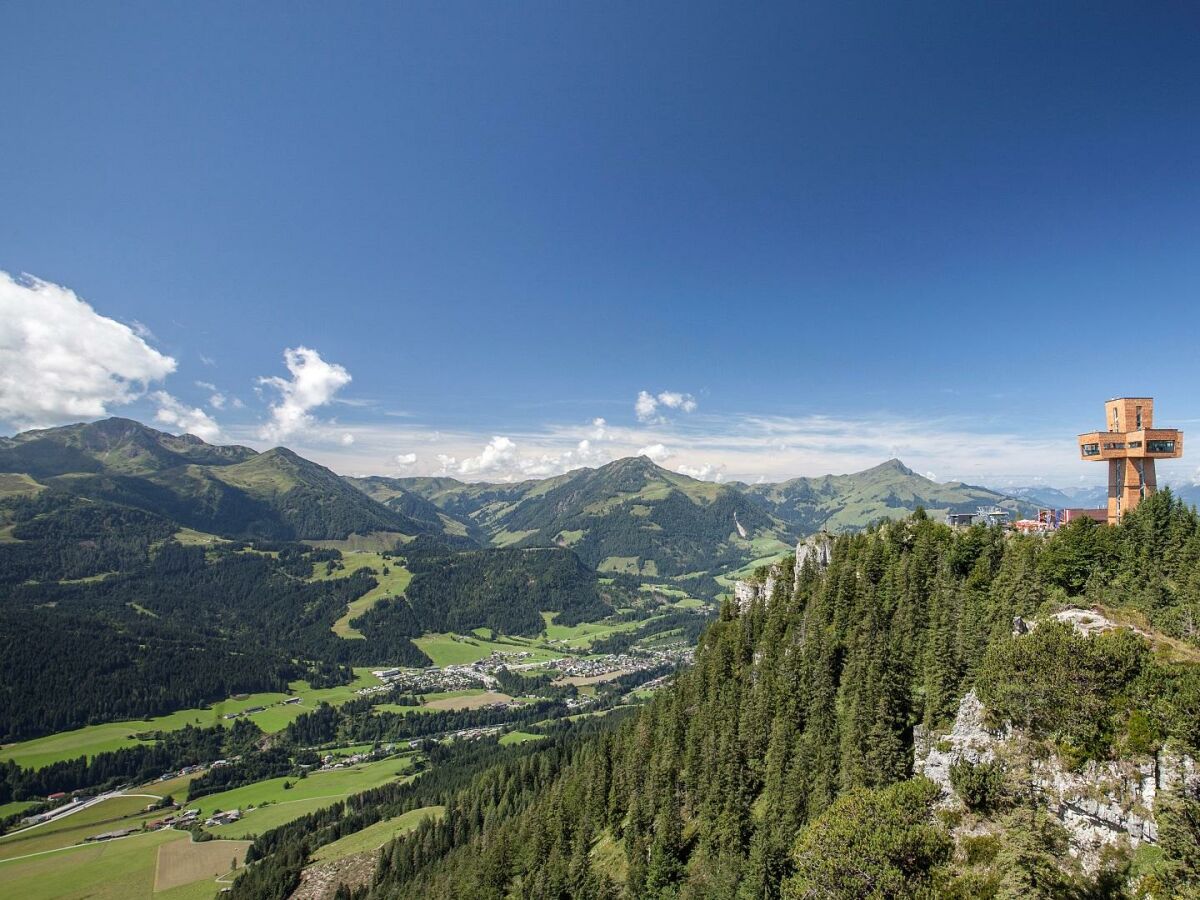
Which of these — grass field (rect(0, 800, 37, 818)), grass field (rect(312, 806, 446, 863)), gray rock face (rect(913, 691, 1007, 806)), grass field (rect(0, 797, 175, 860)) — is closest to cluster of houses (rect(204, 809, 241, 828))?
grass field (rect(0, 797, 175, 860))

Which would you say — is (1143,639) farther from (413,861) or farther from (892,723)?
(413,861)

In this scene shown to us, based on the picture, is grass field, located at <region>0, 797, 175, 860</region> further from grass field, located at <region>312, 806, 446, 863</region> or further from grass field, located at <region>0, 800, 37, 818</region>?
grass field, located at <region>312, 806, 446, 863</region>

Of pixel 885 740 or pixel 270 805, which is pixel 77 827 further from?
pixel 885 740

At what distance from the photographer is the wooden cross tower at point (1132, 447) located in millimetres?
76500

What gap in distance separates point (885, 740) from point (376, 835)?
469 ft

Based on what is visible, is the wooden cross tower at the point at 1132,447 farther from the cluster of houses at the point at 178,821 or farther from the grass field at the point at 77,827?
the grass field at the point at 77,827

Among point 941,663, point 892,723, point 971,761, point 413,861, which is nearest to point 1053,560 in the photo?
point 941,663

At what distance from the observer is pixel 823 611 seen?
85750mm

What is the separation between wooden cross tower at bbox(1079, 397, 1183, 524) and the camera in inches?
3012

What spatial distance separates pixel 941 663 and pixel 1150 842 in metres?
23.0

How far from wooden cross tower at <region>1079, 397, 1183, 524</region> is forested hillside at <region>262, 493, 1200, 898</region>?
15.0m

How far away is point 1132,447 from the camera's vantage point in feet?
254

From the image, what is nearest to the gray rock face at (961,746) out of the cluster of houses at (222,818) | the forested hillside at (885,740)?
the forested hillside at (885,740)

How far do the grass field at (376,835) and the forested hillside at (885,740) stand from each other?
20.0 m
